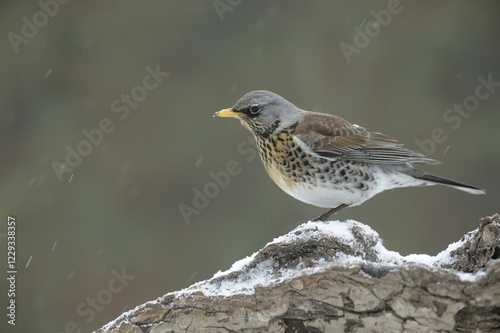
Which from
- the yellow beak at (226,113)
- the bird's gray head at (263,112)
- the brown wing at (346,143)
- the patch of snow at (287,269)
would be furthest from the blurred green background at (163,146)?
the patch of snow at (287,269)

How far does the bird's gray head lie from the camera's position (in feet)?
12.5

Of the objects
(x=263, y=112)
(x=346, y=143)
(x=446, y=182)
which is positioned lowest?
(x=446, y=182)

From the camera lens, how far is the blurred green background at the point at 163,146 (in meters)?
6.39

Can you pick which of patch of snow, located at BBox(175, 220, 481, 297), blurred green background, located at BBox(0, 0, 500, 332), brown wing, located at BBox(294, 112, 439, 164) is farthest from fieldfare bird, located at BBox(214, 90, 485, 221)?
blurred green background, located at BBox(0, 0, 500, 332)

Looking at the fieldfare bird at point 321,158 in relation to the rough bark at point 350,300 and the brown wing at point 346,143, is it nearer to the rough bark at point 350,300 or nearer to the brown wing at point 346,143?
the brown wing at point 346,143

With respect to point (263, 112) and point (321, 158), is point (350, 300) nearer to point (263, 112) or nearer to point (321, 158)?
point (321, 158)

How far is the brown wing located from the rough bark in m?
1.19

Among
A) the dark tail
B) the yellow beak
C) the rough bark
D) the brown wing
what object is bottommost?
the rough bark

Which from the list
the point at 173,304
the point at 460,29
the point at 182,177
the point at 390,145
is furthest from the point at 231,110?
the point at 460,29

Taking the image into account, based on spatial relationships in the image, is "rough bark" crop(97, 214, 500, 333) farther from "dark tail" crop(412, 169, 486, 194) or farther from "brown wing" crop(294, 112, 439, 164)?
"brown wing" crop(294, 112, 439, 164)

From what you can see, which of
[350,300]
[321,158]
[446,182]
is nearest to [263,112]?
[321,158]

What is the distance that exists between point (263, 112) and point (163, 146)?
A: 279 cm

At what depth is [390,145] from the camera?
4.11 meters

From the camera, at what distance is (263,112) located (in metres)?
3.87
